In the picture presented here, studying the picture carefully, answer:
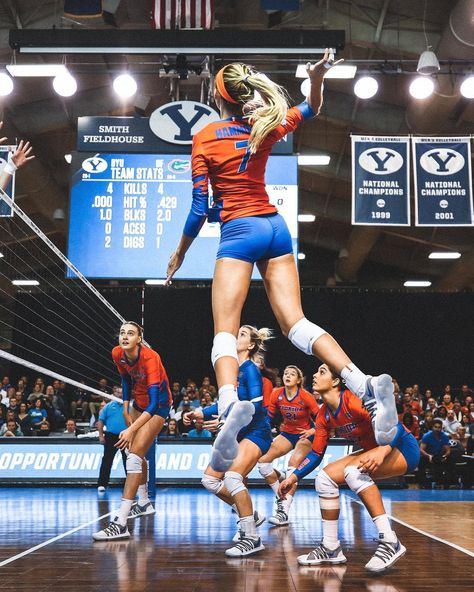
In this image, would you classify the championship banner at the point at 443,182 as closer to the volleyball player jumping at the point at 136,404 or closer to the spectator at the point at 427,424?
the spectator at the point at 427,424

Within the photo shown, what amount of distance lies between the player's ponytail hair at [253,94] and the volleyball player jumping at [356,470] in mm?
1893

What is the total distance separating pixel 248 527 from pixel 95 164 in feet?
22.3

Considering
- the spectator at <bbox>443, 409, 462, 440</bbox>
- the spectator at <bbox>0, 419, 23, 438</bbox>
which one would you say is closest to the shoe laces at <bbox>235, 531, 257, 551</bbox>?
the spectator at <bbox>0, 419, 23, 438</bbox>

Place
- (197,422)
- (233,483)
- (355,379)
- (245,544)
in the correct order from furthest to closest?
(197,422) → (233,483) → (245,544) → (355,379)

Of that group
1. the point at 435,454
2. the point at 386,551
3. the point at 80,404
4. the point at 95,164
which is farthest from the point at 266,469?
the point at 80,404

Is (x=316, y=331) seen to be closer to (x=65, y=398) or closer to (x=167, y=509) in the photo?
(x=167, y=509)

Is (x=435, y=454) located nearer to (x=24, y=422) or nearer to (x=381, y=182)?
(x=381, y=182)

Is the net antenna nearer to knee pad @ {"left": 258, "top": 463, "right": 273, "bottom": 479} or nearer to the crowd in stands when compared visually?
the crowd in stands

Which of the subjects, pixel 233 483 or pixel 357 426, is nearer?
pixel 357 426

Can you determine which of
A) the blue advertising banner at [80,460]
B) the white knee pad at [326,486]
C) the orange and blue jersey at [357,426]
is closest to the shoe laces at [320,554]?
the white knee pad at [326,486]

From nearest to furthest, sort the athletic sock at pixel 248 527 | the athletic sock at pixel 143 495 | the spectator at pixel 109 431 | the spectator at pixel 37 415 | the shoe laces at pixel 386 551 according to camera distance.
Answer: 1. the shoe laces at pixel 386 551
2. the athletic sock at pixel 248 527
3. the athletic sock at pixel 143 495
4. the spectator at pixel 109 431
5. the spectator at pixel 37 415

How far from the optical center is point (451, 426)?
50.1ft

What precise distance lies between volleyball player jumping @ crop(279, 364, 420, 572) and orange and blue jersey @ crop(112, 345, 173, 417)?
153 centimetres

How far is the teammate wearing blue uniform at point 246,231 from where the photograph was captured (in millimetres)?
3580
